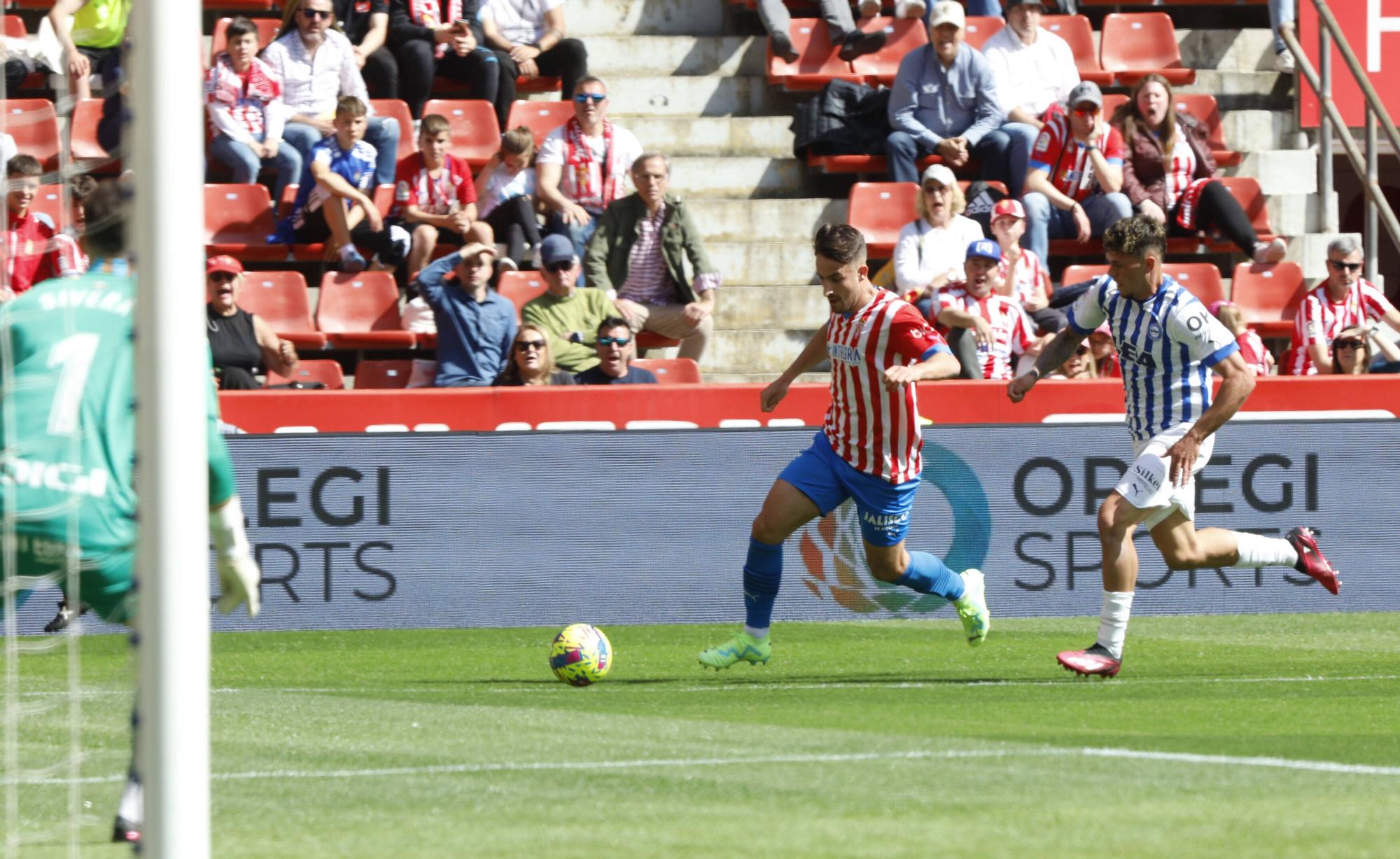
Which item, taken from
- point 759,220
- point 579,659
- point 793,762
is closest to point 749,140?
point 759,220

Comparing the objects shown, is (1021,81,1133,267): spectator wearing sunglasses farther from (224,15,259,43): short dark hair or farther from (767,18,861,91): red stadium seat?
(224,15,259,43): short dark hair

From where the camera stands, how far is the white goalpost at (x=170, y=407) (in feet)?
→ 12.3

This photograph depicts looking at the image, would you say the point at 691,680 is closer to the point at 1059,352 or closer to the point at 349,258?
the point at 1059,352

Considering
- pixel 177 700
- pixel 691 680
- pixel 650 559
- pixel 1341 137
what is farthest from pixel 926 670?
pixel 1341 137

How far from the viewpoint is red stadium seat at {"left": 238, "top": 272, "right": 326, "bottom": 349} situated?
1470 cm

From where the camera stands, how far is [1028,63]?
16.8 metres

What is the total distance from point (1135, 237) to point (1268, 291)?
297 inches

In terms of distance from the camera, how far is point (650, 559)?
1214 cm

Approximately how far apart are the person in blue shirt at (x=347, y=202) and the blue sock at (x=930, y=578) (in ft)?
21.5

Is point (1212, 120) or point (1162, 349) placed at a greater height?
point (1212, 120)

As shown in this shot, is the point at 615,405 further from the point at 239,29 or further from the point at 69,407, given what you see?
the point at 69,407

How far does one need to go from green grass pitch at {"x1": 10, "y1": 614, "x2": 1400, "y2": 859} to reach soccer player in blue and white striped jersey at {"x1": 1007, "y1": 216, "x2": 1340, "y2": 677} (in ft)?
1.53

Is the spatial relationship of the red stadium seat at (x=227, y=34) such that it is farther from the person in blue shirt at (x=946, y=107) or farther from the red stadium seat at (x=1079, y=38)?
the red stadium seat at (x=1079, y=38)

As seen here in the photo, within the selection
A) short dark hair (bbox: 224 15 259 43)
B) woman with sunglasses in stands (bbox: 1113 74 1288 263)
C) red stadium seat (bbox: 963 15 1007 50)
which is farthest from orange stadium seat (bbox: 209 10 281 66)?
woman with sunglasses in stands (bbox: 1113 74 1288 263)
